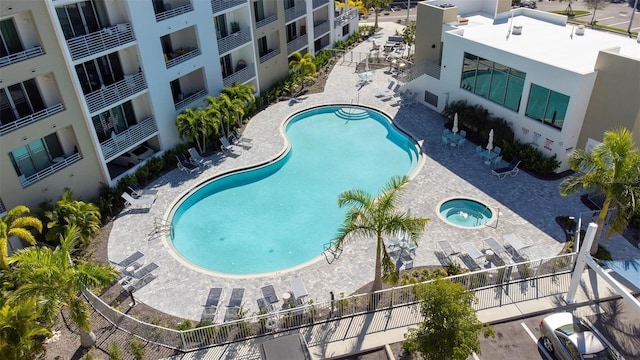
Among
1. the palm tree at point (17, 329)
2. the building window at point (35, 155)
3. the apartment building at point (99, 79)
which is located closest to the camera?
the palm tree at point (17, 329)

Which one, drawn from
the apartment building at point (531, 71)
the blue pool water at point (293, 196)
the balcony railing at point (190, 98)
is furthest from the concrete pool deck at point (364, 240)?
the balcony railing at point (190, 98)

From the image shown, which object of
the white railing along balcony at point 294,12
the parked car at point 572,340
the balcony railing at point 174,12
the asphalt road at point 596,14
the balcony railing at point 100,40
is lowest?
the parked car at point 572,340

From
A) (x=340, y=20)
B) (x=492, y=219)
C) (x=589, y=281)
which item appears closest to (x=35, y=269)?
(x=492, y=219)

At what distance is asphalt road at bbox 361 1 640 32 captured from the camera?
57.1 m

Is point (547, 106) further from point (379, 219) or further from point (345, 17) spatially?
point (345, 17)

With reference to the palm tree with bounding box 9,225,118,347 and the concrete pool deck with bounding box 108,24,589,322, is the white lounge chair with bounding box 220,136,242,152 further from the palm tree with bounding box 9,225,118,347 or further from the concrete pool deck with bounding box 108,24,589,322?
the palm tree with bounding box 9,225,118,347

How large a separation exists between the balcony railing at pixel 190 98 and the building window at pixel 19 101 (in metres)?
8.49

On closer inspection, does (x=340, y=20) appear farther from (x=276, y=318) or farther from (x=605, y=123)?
(x=276, y=318)

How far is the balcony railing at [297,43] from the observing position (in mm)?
39438

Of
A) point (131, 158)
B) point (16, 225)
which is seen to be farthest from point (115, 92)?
point (16, 225)

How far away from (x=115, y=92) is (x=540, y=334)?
23.2m

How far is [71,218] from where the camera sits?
21.2 metres

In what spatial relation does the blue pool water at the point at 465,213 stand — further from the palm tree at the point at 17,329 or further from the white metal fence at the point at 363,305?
the palm tree at the point at 17,329

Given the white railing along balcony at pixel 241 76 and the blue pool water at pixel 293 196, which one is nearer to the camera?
the blue pool water at pixel 293 196
